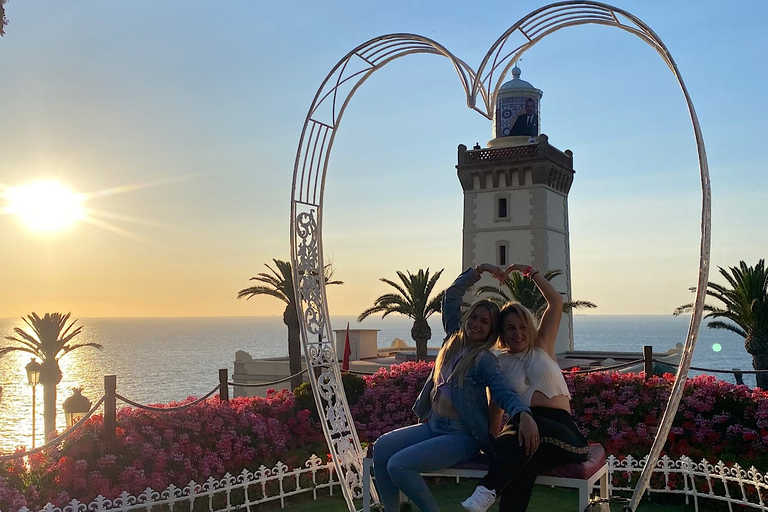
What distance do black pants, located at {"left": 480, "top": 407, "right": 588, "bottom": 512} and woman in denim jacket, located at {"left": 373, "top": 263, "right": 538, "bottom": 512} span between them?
0.15 metres

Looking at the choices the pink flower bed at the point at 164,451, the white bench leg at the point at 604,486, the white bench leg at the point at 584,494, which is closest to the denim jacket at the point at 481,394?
the white bench leg at the point at 584,494

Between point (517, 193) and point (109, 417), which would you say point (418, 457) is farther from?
point (517, 193)

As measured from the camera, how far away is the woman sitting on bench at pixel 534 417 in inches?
182

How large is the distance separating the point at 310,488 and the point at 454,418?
376cm

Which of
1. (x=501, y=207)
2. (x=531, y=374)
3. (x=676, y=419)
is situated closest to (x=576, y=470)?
(x=531, y=374)

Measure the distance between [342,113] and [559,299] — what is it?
3.42 m

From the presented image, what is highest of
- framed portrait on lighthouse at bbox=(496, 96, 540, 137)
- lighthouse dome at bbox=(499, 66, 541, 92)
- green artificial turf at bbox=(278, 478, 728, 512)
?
lighthouse dome at bbox=(499, 66, 541, 92)

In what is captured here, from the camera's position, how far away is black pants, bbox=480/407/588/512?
4633 millimetres

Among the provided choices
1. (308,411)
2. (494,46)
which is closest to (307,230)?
(494,46)

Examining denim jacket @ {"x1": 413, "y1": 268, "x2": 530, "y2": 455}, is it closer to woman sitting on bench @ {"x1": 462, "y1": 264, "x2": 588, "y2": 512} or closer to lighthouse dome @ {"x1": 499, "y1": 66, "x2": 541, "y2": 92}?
woman sitting on bench @ {"x1": 462, "y1": 264, "x2": 588, "y2": 512}

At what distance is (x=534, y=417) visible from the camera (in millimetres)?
4867

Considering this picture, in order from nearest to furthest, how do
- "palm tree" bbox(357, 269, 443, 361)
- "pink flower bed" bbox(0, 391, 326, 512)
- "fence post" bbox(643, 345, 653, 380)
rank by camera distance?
"pink flower bed" bbox(0, 391, 326, 512)
"fence post" bbox(643, 345, 653, 380)
"palm tree" bbox(357, 269, 443, 361)

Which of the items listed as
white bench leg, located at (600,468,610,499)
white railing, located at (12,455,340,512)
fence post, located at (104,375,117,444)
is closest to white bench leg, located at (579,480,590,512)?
white bench leg, located at (600,468,610,499)

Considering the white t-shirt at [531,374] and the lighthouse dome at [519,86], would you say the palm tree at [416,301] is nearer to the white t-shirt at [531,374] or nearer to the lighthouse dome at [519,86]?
the lighthouse dome at [519,86]
